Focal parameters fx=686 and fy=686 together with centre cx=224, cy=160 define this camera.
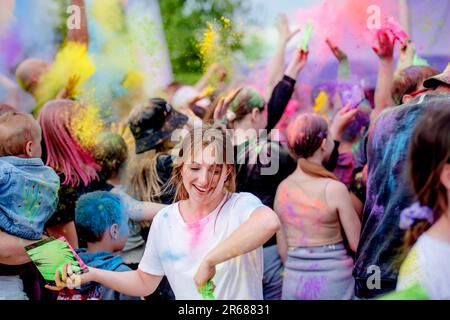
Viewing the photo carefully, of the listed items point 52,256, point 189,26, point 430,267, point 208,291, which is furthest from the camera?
point 189,26

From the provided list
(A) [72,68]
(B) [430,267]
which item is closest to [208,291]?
(B) [430,267]

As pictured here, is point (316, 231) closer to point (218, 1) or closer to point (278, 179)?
point (278, 179)

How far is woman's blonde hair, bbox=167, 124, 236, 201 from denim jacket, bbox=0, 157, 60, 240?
0.68 m

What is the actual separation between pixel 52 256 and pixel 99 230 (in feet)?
1.02

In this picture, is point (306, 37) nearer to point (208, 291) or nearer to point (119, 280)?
point (208, 291)

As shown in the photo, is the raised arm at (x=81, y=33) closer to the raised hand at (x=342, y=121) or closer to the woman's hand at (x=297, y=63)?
the woman's hand at (x=297, y=63)

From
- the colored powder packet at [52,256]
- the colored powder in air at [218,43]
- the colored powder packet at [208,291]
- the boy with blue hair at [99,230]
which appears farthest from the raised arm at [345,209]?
the colored powder packet at [52,256]

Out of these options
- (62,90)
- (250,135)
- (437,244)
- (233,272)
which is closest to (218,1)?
(250,135)

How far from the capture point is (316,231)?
3.14m

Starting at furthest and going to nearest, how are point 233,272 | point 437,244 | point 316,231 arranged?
point 316,231 < point 233,272 < point 437,244

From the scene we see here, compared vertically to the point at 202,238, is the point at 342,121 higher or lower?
higher

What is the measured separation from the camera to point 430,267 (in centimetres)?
240

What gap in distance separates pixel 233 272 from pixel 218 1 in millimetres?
1349

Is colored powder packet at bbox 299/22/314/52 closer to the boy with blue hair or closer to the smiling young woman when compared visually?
the smiling young woman
